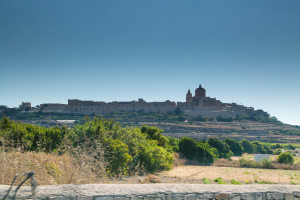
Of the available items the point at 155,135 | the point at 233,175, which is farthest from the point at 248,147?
the point at 233,175

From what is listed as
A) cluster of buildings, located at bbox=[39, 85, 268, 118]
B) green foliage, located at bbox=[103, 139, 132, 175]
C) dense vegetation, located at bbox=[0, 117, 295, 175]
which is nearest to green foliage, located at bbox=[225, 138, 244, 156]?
dense vegetation, located at bbox=[0, 117, 295, 175]

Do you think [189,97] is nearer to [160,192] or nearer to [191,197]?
[191,197]

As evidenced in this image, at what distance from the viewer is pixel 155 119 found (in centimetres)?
8725

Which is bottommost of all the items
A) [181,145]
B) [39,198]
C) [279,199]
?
[181,145]

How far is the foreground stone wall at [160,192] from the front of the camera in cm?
338

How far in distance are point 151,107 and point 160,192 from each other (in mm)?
104080

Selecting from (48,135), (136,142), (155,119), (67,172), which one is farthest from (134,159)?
(155,119)

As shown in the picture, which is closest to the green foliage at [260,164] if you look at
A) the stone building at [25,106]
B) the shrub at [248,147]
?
the shrub at [248,147]

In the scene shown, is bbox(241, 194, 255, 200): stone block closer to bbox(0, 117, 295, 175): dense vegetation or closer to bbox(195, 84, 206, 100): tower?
bbox(0, 117, 295, 175): dense vegetation

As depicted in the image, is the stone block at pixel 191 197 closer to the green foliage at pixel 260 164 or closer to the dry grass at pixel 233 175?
the dry grass at pixel 233 175

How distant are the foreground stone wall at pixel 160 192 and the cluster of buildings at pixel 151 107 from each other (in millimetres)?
98470

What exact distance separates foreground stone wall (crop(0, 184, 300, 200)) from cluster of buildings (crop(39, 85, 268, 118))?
323 ft

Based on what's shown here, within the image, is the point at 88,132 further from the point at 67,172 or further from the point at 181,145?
the point at 181,145

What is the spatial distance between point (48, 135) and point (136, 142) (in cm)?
587
